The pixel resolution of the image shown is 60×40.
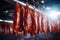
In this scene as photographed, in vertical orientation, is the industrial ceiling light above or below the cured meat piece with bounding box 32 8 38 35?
above

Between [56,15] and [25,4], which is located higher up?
[25,4]

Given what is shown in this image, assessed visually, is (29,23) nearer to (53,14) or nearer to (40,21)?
(40,21)

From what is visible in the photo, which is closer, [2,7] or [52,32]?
[52,32]

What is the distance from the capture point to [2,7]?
2.83 metres

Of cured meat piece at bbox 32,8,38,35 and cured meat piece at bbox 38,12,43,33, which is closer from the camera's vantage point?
cured meat piece at bbox 32,8,38,35

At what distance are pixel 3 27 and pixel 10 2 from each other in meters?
0.54

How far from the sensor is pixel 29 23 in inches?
102

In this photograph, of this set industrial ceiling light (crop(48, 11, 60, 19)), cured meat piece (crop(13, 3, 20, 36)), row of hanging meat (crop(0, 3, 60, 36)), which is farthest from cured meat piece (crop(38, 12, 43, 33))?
cured meat piece (crop(13, 3, 20, 36))

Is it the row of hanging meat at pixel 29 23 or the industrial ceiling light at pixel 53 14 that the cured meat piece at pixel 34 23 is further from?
the industrial ceiling light at pixel 53 14

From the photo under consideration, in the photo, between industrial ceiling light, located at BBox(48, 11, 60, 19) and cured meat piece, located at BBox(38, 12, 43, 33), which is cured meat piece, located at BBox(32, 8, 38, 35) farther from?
industrial ceiling light, located at BBox(48, 11, 60, 19)

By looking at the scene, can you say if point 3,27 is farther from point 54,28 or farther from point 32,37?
point 54,28

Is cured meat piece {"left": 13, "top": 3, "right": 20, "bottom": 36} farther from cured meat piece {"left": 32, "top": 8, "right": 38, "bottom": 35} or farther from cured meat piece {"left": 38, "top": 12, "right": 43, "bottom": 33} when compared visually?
cured meat piece {"left": 38, "top": 12, "right": 43, "bottom": 33}

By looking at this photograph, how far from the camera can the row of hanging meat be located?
255 cm

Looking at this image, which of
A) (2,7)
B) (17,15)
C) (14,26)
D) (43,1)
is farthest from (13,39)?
(43,1)
